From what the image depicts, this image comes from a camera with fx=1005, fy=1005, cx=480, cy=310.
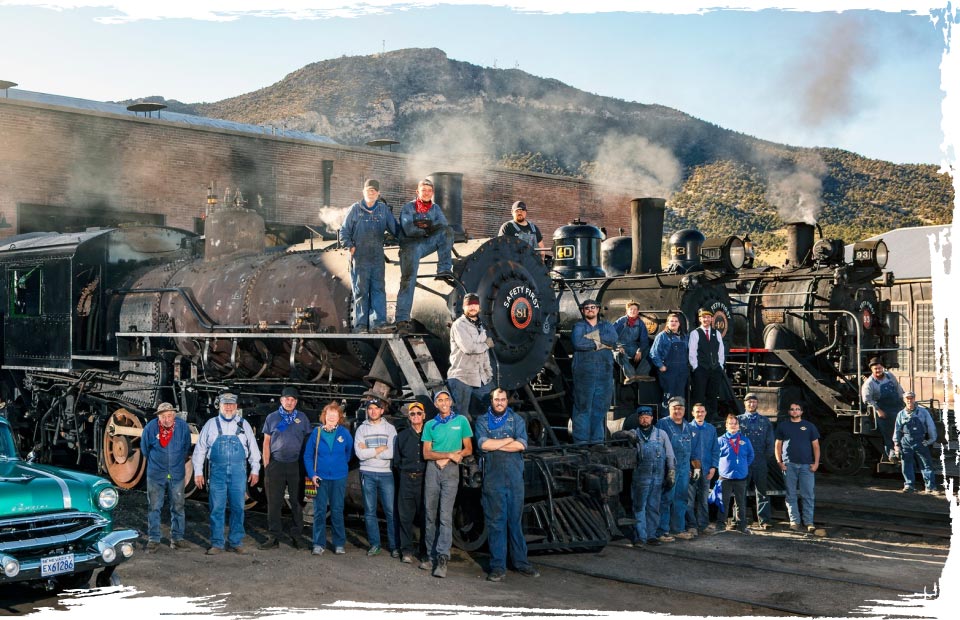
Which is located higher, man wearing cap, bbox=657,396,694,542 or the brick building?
the brick building

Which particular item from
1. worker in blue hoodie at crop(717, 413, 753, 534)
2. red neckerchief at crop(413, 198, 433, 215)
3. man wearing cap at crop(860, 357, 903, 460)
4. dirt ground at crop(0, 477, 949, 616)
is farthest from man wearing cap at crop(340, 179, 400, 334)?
man wearing cap at crop(860, 357, 903, 460)

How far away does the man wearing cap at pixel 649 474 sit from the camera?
10320 millimetres

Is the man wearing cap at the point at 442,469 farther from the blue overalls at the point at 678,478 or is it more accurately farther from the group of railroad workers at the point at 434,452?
the blue overalls at the point at 678,478

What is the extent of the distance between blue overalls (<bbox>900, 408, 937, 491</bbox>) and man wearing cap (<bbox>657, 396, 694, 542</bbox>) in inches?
205

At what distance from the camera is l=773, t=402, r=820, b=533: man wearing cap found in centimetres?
1120

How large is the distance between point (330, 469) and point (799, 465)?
17.4 feet

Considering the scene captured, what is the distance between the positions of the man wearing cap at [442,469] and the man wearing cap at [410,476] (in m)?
Result: 0.26

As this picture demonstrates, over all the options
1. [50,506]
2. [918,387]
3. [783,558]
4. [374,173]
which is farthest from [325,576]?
[374,173]

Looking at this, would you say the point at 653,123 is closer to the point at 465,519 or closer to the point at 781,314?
the point at 781,314

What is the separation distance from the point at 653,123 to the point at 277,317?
94.8 meters

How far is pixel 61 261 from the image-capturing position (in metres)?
14.2

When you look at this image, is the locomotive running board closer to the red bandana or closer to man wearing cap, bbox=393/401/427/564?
man wearing cap, bbox=393/401/427/564

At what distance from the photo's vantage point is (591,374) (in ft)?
35.3

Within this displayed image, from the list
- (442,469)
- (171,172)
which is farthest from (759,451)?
(171,172)
